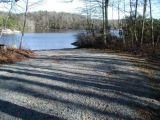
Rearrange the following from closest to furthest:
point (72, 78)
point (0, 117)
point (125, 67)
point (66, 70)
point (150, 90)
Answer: point (0, 117)
point (150, 90)
point (72, 78)
point (66, 70)
point (125, 67)

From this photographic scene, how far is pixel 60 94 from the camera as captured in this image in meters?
10.4

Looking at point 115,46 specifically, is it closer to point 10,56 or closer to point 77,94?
point 10,56

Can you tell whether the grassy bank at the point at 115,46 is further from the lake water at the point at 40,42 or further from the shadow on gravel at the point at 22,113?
the shadow on gravel at the point at 22,113

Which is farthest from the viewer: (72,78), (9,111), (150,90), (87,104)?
(72,78)

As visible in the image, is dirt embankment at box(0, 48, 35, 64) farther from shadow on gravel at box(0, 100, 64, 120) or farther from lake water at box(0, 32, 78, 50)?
shadow on gravel at box(0, 100, 64, 120)

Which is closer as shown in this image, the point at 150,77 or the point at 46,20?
the point at 150,77

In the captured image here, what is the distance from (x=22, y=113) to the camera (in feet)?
27.3

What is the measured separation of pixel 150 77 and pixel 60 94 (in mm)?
5250

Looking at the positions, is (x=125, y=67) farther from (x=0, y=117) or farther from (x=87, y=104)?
(x=0, y=117)

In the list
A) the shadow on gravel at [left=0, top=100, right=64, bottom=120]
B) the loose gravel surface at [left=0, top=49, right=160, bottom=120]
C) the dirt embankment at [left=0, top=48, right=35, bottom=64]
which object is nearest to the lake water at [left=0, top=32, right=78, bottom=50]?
the dirt embankment at [left=0, top=48, right=35, bottom=64]

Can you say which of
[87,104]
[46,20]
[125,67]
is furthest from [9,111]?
[46,20]

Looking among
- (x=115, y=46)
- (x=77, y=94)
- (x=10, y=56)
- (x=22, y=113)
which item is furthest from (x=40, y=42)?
(x=22, y=113)

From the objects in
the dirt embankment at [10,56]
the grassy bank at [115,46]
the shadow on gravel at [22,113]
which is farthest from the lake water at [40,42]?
the shadow on gravel at [22,113]

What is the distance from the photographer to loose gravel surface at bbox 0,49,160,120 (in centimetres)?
839
